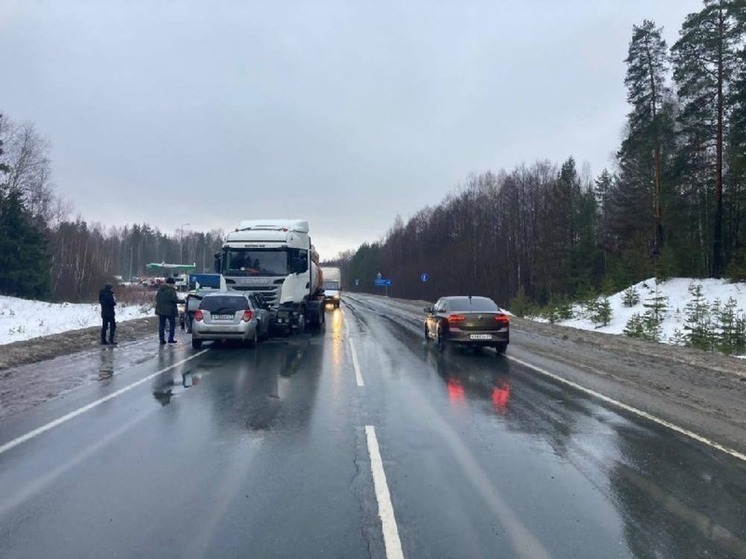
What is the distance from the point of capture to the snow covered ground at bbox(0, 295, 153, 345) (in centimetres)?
1883

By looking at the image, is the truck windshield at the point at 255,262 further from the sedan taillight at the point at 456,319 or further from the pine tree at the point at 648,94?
the pine tree at the point at 648,94

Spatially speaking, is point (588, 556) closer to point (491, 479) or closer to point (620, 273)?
point (491, 479)

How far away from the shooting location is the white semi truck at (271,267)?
19.9 m

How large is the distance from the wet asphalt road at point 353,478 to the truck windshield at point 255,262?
33.7 feet

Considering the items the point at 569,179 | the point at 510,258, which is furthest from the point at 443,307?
the point at 569,179

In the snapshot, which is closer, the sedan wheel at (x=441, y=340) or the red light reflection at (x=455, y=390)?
the red light reflection at (x=455, y=390)

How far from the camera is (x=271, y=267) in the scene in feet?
66.3

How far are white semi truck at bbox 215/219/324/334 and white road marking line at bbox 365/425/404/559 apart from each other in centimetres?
1375

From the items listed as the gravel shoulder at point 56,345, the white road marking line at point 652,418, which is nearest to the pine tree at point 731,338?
the white road marking line at point 652,418

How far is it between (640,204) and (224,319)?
4067 cm

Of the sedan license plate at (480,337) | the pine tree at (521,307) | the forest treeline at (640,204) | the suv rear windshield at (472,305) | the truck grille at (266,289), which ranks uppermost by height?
the forest treeline at (640,204)

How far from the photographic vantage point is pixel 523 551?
391 cm

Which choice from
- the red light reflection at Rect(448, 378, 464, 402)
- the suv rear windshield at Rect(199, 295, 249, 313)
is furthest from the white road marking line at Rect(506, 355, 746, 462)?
the suv rear windshield at Rect(199, 295, 249, 313)

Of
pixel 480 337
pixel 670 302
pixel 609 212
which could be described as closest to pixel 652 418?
pixel 480 337
